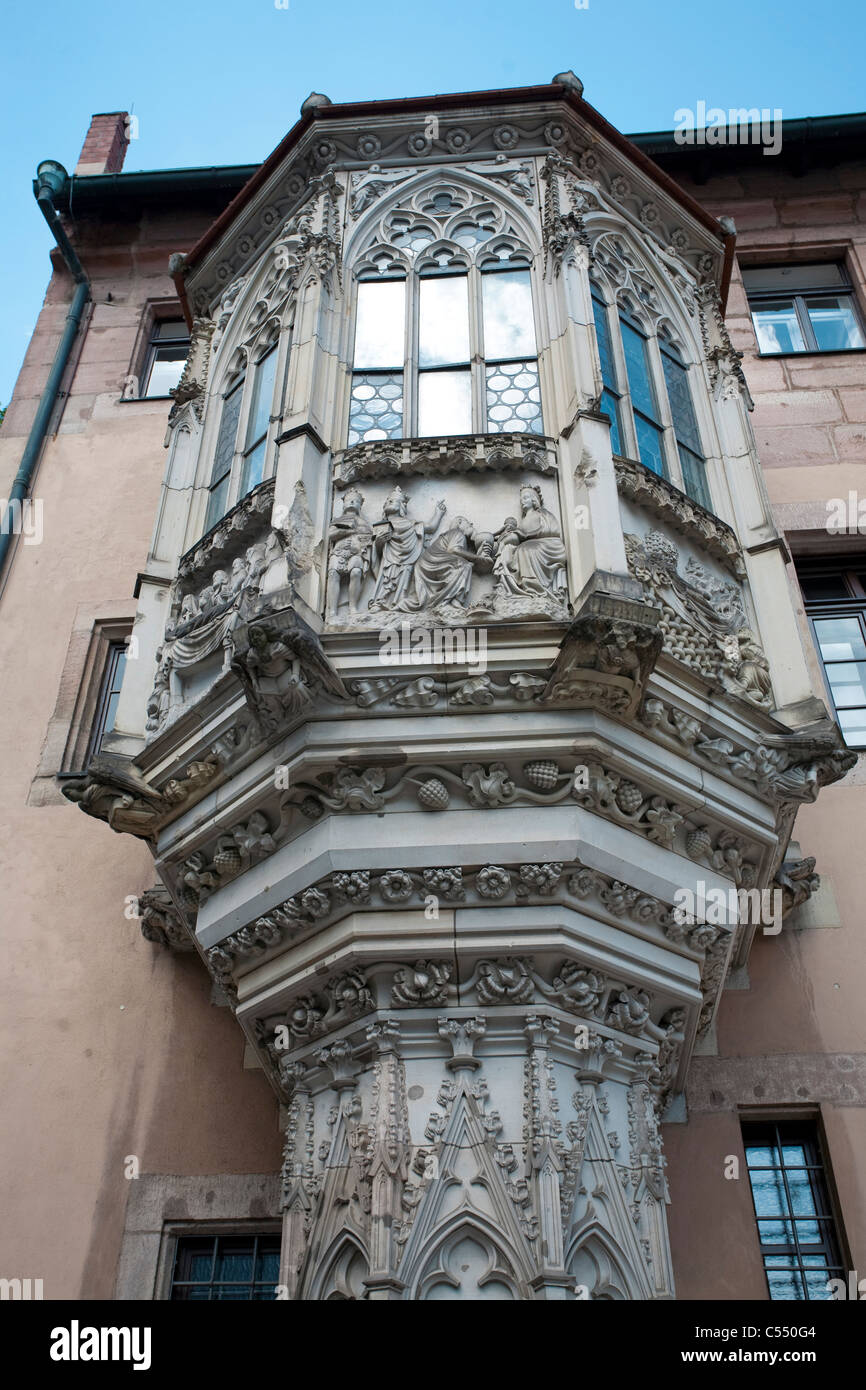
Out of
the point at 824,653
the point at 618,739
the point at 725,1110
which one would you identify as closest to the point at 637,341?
the point at 824,653

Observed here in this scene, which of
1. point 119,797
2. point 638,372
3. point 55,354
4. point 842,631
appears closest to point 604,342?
point 638,372

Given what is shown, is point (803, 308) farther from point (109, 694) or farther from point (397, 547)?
point (109, 694)

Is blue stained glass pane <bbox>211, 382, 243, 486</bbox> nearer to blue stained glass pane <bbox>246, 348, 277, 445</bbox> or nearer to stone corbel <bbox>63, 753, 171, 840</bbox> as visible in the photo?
blue stained glass pane <bbox>246, 348, 277, 445</bbox>

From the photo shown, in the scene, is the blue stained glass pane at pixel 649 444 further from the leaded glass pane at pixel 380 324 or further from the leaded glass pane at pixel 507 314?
the leaded glass pane at pixel 380 324

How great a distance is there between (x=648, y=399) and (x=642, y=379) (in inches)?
7.8

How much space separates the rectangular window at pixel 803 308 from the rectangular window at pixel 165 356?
228 inches

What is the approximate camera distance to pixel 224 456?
9.13 meters

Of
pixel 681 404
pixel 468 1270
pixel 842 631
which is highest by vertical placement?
pixel 681 404

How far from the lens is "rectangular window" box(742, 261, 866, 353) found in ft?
41.1

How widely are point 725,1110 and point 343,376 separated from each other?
16.9 feet

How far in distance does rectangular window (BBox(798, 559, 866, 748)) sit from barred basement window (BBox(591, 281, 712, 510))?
2125 millimetres

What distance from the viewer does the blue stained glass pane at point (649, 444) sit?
8.30m

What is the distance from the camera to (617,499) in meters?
7.20
